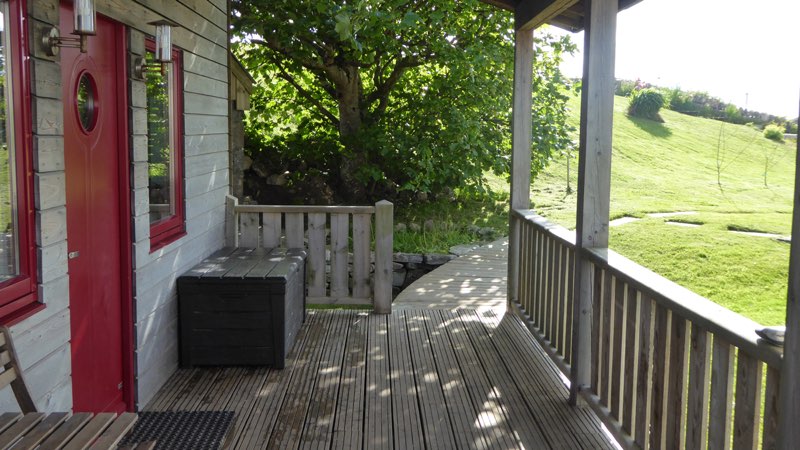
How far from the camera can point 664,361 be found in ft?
9.34

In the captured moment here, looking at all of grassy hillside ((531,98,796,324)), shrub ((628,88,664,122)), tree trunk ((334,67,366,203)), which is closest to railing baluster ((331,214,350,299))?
grassy hillside ((531,98,796,324))

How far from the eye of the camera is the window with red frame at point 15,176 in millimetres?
2416

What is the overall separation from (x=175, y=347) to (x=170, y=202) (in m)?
0.84

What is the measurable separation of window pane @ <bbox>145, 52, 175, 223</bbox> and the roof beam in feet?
7.55

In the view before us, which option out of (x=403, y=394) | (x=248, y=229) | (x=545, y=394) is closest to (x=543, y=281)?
(x=545, y=394)

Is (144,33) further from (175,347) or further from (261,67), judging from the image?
(261,67)

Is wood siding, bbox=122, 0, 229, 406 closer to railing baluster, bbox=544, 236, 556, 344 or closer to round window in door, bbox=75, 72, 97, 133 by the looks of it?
round window in door, bbox=75, 72, 97, 133

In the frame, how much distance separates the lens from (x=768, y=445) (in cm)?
209

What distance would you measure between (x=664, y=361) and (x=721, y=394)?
18.8 inches

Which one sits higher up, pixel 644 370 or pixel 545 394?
pixel 644 370

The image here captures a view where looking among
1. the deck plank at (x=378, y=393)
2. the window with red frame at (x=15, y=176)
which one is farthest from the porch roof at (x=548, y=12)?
the window with red frame at (x=15, y=176)

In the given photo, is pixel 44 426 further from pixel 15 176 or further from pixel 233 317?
pixel 233 317

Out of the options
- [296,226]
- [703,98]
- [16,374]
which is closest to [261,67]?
[296,226]

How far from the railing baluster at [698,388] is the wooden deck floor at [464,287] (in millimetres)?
3515
